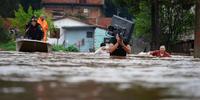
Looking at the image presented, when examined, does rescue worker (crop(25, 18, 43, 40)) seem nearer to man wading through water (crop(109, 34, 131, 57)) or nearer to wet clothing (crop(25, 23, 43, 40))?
wet clothing (crop(25, 23, 43, 40))

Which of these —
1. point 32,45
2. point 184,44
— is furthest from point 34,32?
point 184,44

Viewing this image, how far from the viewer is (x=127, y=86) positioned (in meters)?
2.83

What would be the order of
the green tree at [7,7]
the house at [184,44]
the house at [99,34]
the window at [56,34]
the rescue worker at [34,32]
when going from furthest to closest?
the window at [56,34]
the house at [99,34]
the green tree at [7,7]
the house at [184,44]
the rescue worker at [34,32]

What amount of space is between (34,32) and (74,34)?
47.0 meters

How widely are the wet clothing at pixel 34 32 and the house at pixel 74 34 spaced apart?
1775 inches

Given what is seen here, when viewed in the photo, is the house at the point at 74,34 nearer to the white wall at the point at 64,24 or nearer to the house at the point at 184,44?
the white wall at the point at 64,24

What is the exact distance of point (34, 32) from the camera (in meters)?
17.7

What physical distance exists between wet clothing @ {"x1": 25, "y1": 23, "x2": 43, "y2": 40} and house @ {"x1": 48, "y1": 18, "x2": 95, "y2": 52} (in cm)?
4508

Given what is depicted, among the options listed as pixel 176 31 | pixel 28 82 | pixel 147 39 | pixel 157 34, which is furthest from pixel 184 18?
pixel 28 82

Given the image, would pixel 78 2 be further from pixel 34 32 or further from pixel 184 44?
pixel 34 32

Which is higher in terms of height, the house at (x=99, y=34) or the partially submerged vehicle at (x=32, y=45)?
the house at (x=99, y=34)

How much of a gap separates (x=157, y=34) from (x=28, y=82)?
2734 cm

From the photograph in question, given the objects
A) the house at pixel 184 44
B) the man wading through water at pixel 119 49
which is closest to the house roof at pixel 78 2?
the house at pixel 184 44

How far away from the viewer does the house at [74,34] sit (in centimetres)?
6359
